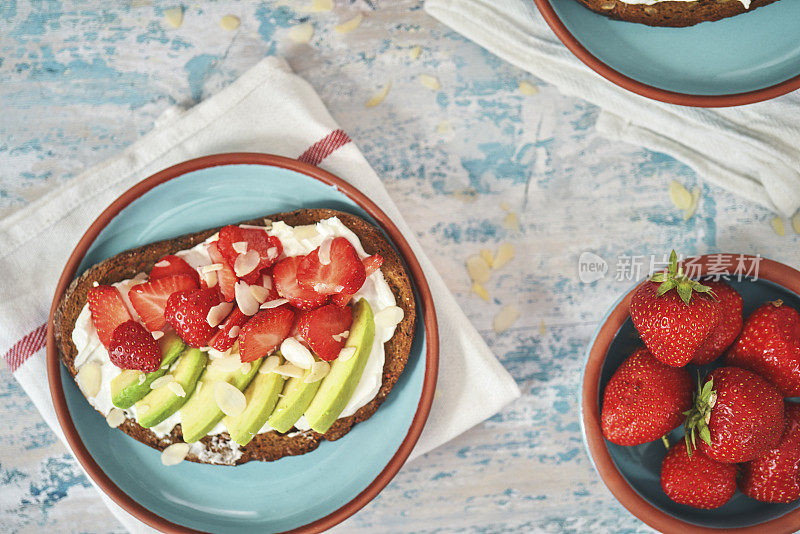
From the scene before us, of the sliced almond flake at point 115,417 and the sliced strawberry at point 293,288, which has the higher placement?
the sliced strawberry at point 293,288

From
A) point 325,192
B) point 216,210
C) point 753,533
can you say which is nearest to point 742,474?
point 753,533

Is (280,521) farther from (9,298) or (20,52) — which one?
(20,52)

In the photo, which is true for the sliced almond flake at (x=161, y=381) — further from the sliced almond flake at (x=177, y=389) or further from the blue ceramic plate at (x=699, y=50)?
the blue ceramic plate at (x=699, y=50)

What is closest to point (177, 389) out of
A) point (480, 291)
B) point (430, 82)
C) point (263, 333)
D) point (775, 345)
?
point (263, 333)

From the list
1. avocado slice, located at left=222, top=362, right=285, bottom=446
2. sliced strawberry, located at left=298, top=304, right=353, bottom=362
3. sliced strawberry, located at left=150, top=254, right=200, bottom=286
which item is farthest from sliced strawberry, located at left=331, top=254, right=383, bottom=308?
sliced strawberry, located at left=150, top=254, right=200, bottom=286

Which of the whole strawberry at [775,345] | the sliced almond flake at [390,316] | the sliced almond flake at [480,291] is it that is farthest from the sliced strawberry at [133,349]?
the whole strawberry at [775,345]

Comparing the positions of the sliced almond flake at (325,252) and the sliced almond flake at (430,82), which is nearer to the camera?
the sliced almond flake at (325,252)
